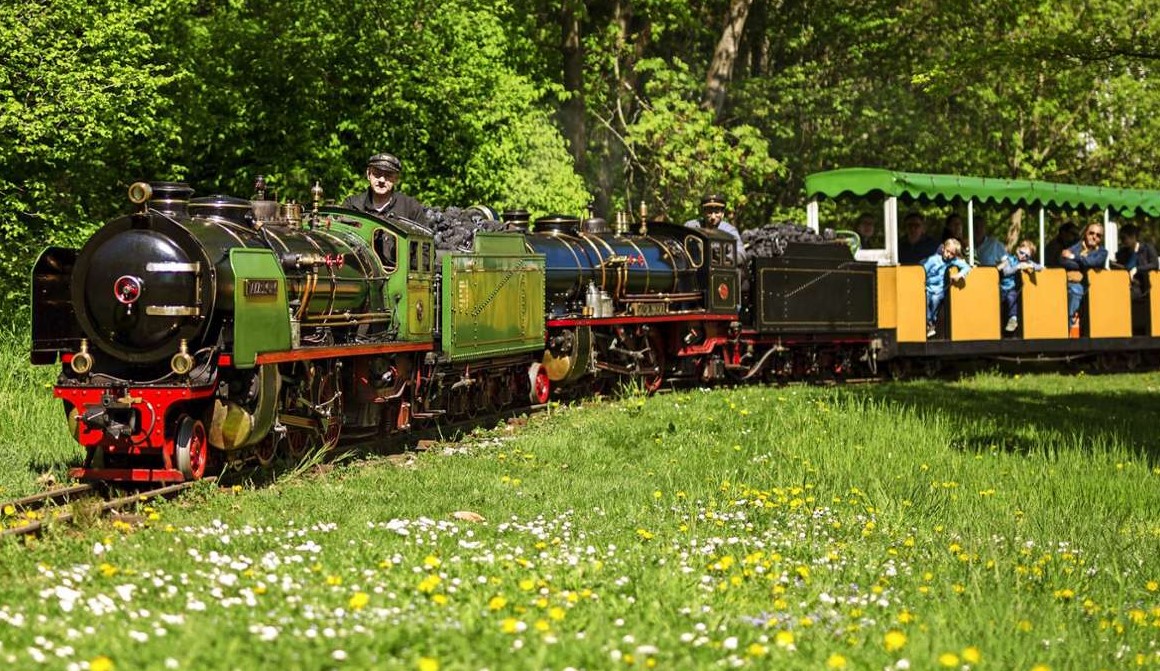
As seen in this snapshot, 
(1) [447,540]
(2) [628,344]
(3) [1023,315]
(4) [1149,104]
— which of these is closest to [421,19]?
(2) [628,344]

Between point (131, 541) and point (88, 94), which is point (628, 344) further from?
point (131, 541)

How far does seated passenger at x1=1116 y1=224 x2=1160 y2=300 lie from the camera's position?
23.6m

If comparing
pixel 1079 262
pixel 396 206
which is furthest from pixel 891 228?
pixel 396 206

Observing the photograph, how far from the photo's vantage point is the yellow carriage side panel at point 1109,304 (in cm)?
2250

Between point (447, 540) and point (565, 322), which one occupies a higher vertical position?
point (565, 322)

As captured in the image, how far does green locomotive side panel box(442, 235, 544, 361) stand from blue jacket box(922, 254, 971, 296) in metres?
7.19

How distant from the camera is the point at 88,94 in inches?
623

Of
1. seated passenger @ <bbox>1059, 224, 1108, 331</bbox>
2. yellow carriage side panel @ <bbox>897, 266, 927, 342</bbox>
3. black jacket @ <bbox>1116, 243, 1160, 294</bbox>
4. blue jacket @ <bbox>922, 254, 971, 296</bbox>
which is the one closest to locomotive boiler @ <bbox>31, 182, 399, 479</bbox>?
yellow carriage side panel @ <bbox>897, 266, 927, 342</bbox>

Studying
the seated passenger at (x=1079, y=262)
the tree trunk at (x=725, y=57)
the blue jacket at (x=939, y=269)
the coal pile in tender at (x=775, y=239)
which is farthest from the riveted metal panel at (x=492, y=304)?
the tree trunk at (x=725, y=57)

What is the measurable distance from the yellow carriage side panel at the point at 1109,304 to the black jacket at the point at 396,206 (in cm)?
1291

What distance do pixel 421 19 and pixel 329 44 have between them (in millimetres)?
1711

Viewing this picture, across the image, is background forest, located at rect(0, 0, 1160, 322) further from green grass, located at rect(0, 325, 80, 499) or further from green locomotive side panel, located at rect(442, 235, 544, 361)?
green locomotive side panel, located at rect(442, 235, 544, 361)

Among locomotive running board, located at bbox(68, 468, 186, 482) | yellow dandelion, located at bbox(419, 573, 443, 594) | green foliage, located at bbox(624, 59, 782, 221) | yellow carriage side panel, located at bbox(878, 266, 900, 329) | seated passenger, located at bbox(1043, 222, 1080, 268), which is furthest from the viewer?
green foliage, located at bbox(624, 59, 782, 221)

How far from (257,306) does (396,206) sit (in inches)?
149
